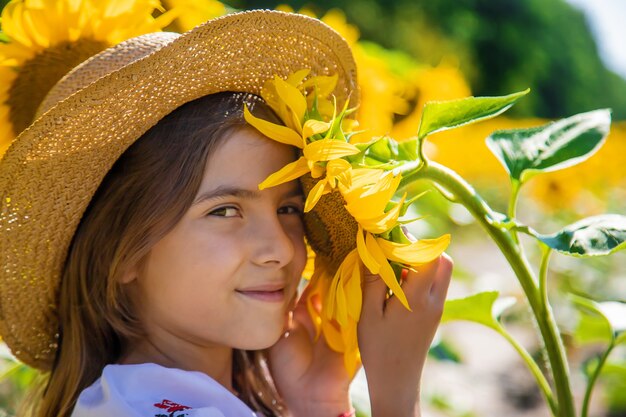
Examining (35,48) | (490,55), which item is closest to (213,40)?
(35,48)

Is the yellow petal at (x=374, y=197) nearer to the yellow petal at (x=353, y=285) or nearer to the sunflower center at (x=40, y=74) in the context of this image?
the yellow petal at (x=353, y=285)

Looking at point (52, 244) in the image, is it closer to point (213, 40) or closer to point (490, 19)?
point (213, 40)

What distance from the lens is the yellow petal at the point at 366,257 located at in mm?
1139

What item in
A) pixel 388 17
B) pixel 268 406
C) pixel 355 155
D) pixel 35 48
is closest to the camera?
pixel 355 155

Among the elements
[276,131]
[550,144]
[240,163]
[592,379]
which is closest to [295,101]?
[276,131]

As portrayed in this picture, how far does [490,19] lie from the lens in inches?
882

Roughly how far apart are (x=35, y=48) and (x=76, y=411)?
0.60 metres

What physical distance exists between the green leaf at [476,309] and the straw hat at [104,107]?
403mm

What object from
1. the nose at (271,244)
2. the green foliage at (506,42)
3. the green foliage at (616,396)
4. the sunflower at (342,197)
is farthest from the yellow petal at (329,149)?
the green foliage at (506,42)

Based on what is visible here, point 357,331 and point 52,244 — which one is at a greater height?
point 52,244

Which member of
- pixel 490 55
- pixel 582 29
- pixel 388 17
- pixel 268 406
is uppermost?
pixel 268 406

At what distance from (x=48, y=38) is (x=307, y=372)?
758mm

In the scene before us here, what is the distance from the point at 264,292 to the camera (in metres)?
1.35

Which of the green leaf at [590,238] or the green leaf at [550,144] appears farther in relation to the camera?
the green leaf at [550,144]
